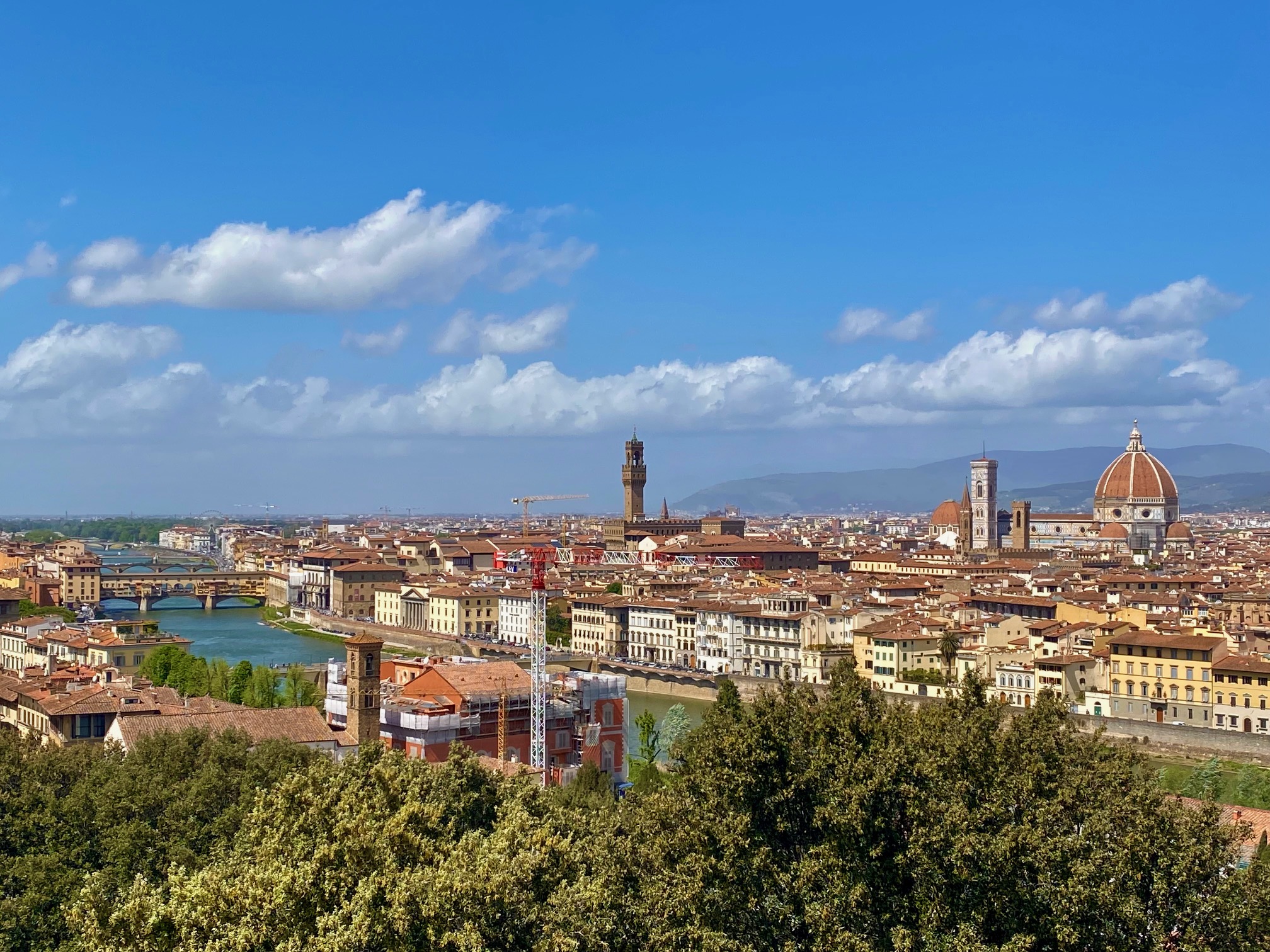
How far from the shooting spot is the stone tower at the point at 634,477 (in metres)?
94.2

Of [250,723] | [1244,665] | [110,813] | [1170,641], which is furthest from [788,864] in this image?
[1170,641]

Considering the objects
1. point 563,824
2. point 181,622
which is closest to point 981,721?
point 563,824

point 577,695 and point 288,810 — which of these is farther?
point 577,695

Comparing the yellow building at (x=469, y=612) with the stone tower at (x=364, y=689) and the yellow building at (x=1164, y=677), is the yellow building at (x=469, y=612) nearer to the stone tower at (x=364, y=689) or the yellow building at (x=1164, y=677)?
the yellow building at (x=1164, y=677)

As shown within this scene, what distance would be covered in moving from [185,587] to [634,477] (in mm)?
31525

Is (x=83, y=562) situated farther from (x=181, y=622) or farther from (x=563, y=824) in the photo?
(x=563, y=824)

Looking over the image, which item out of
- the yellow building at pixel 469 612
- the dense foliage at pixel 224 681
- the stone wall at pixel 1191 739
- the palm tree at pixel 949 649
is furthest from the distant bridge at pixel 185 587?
the stone wall at pixel 1191 739

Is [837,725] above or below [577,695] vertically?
above

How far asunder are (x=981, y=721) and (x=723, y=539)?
227ft

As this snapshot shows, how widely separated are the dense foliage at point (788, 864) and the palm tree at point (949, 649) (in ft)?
66.3

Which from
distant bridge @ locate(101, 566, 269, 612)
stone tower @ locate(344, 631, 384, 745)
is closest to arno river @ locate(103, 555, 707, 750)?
distant bridge @ locate(101, 566, 269, 612)

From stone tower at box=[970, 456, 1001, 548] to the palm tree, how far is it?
56.8 meters

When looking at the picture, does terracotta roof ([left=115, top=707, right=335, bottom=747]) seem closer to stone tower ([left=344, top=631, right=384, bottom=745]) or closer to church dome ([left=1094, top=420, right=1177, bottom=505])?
stone tower ([left=344, top=631, right=384, bottom=745])

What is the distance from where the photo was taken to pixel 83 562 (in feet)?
210
